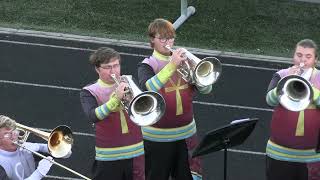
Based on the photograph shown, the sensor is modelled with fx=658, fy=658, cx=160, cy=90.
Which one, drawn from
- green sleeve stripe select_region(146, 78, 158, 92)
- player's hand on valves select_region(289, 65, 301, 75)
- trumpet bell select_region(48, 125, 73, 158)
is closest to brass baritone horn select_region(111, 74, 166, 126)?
green sleeve stripe select_region(146, 78, 158, 92)

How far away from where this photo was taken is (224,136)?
5.51m

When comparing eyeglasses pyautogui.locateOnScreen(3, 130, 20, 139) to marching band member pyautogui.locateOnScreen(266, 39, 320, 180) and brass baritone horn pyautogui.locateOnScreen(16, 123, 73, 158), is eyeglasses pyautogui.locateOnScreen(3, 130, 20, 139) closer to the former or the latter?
brass baritone horn pyautogui.locateOnScreen(16, 123, 73, 158)

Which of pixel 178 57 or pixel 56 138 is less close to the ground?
pixel 178 57

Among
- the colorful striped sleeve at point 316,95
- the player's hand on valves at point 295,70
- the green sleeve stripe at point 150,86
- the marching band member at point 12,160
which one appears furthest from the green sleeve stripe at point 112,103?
the colorful striped sleeve at point 316,95

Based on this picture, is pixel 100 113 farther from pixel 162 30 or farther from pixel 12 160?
pixel 162 30

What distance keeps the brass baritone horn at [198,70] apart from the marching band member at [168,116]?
0.10 meters

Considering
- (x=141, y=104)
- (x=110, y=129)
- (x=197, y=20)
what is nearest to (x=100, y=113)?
(x=110, y=129)

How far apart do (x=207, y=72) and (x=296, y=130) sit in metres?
0.95

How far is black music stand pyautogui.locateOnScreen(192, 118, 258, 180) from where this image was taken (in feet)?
17.7

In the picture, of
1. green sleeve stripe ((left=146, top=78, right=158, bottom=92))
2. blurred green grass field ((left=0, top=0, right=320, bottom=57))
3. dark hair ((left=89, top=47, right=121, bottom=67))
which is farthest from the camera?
blurred green grass field ((left=0, top=0, right=320, bottom=57))

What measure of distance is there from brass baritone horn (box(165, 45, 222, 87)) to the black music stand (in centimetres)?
57

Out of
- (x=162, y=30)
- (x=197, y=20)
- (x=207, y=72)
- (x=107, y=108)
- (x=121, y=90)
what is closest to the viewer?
(x=121, y=90)

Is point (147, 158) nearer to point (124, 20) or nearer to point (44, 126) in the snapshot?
point (44, 126)

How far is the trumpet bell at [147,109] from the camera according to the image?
17.6ft
